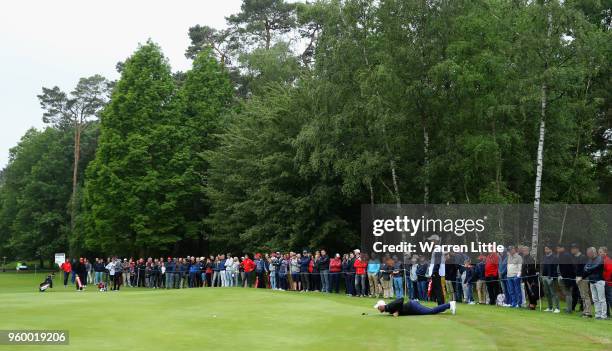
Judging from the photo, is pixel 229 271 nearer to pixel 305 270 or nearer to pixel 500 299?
pixel 305 270

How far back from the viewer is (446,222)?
34.7 meters

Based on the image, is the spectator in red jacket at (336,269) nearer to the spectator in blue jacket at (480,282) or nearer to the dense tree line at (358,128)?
the dense tree line at (358,128)

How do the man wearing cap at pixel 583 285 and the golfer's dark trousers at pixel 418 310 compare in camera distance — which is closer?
the golfer's dark trousers at pixel 418 310

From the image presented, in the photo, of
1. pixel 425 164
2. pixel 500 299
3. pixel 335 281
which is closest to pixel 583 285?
pixel 500 299

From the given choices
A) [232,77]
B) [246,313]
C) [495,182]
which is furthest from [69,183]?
[246,313]

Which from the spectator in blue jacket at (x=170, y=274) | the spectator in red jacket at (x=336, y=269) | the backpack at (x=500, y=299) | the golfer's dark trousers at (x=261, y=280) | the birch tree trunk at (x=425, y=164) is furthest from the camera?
the spectator in blue jacket at (x=170, y=274)

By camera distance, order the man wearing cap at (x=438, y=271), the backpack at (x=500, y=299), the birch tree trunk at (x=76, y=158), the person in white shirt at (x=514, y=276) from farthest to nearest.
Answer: the birch tree trunk at (x=76, y=158)
the backpack at (x=500, y=299)
the person in white shirt at (x=514, y=276)
the man wearing cap at (x=438, y=271)

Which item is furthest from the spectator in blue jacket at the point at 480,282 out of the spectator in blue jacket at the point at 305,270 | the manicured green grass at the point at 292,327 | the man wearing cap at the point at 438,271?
the spectator in blue jacket at the point at 305,270

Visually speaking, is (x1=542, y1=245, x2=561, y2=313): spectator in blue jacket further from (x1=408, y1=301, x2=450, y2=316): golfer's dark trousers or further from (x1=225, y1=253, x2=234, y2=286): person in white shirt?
(x1=225, y1=253, x2=234, y2=286): person in white shirt

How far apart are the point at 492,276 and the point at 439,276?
4.24m

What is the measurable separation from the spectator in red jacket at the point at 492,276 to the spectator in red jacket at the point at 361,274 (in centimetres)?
642

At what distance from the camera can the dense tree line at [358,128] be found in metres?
32.5

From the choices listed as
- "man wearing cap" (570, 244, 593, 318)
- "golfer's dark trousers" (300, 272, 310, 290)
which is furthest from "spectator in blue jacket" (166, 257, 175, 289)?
"man wearing cap" (570, 244, 593, 318)

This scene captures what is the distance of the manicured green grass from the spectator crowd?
1.22 m
